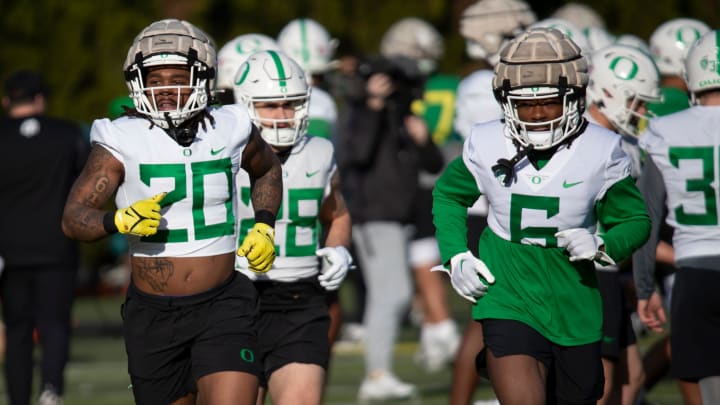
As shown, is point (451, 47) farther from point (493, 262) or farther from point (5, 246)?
point (493, 262)

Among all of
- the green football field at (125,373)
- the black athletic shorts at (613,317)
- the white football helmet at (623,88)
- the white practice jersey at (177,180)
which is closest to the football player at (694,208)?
the black athletic shorts at (613,317)

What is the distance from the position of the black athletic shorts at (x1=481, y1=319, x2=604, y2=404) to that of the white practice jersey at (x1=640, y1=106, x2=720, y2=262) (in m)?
0.88

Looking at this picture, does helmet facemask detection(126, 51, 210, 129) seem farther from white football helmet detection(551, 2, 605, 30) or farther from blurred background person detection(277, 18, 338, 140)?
white football helmet detection(551, 2, 605, 30)

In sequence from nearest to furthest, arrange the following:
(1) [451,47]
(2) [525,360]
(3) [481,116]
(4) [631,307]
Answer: (2) [525,360] → (4) [631,307] → (3) [481,116] → (1) [451,47]

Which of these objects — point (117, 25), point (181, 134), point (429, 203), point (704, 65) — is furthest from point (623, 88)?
point (117, 25)

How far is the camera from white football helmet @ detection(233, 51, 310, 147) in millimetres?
7262

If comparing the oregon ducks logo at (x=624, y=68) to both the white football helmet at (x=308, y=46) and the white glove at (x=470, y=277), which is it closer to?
the white glove at (x=470, y=277)

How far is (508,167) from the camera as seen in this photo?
20.1 ft

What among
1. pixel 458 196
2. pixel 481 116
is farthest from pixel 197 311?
pixel 481 116

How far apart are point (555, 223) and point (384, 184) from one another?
15.7 feet

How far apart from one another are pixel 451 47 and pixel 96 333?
5.73 meters

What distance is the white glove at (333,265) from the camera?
7.10 metres

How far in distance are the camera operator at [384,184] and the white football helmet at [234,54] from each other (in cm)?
181

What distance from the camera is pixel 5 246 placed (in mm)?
9930
